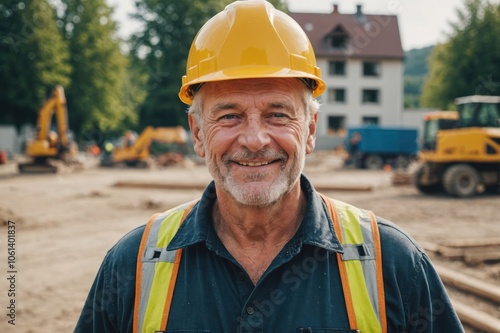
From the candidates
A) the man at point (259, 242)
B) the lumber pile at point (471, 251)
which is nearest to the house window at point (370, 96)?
the lumber pile at point (471, 251)

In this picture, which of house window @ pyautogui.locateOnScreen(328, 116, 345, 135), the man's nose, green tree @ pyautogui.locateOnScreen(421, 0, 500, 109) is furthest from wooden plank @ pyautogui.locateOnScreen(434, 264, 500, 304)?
house window @ pyautogui.locateOnScreen(328, 116, 345, 135)

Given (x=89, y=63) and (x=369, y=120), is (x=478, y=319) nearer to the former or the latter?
(x=89, y=63)

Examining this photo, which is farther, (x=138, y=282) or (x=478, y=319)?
(x=478, y=319)

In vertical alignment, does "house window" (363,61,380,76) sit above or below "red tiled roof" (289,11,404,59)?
below

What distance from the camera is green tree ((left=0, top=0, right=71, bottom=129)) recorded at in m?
34.5

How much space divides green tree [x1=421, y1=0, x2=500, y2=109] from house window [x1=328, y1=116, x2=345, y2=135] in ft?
27.4

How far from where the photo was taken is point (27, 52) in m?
35.1

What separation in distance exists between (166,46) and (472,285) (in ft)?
121

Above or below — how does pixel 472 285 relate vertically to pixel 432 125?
below

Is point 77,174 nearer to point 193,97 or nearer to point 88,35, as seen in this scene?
point 88,35

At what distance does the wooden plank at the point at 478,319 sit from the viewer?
4.85m

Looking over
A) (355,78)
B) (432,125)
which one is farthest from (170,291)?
(355,78)

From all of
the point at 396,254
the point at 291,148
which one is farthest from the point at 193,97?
the point at 396,254

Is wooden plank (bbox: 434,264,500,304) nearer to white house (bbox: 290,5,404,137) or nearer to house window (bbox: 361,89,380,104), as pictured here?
white house (bbox: 290,5,404,137)
